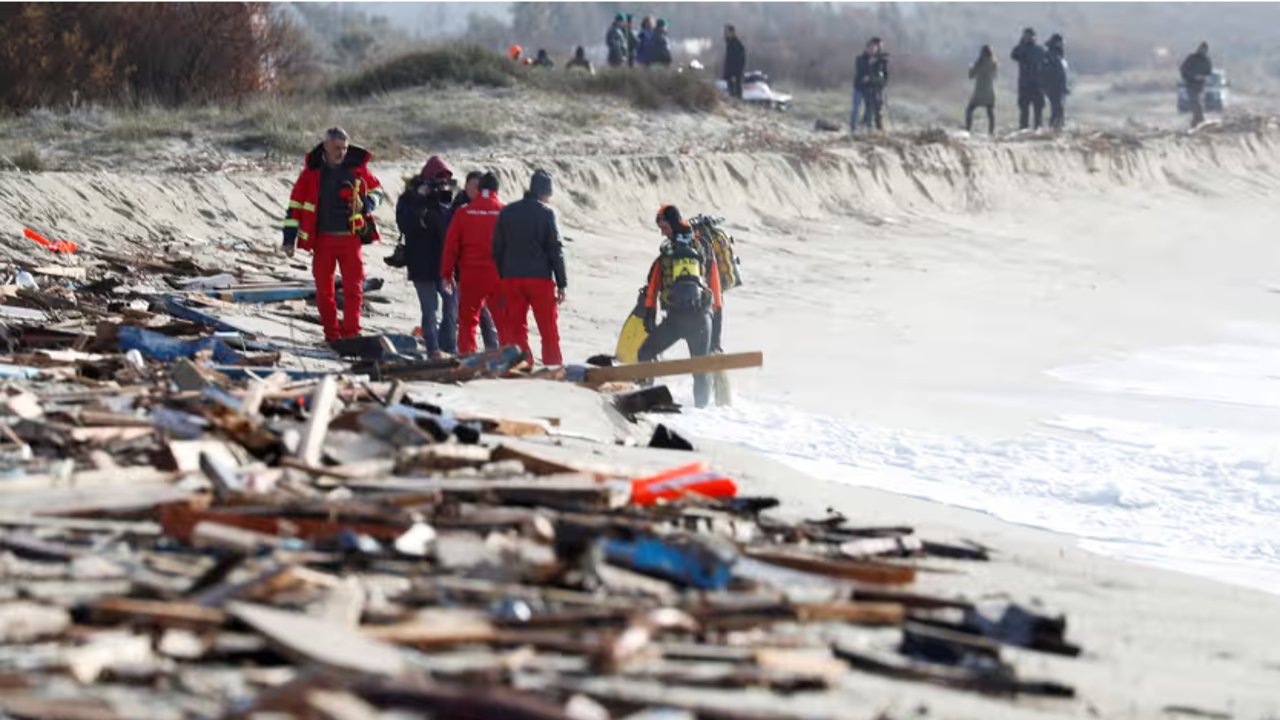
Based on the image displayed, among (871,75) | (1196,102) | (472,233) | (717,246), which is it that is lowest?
(717,246)

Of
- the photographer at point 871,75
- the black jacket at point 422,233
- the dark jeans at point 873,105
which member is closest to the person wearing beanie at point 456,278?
the black jacket at point 422,233

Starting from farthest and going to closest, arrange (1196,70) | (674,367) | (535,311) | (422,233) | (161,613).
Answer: (1196,70)
(422,233)
(535,311)
(674,367)
(161,613)

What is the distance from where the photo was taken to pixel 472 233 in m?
14.7

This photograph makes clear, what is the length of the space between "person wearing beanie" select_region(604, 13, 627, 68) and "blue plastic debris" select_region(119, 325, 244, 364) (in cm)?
2701

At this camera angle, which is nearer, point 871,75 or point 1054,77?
point 871,75

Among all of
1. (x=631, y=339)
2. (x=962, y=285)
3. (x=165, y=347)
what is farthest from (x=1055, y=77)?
(x=165, y=347)

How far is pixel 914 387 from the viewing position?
61.6ft

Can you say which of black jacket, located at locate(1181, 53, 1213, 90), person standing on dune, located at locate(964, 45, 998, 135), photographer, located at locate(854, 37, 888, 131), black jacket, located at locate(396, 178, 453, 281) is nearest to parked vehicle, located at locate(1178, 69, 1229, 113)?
black jacket, located at locate(1181, 53, 1213, 90)

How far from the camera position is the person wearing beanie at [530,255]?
14.4 metres

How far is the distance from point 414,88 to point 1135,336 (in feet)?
51.3

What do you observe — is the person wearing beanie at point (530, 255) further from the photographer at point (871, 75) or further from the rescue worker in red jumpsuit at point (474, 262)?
the photographer at point (871, 75)

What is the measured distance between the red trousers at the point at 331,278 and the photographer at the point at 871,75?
825 inches

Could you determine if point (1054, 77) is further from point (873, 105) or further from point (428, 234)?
point (428, 234)

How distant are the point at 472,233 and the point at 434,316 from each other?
37.6 inches
